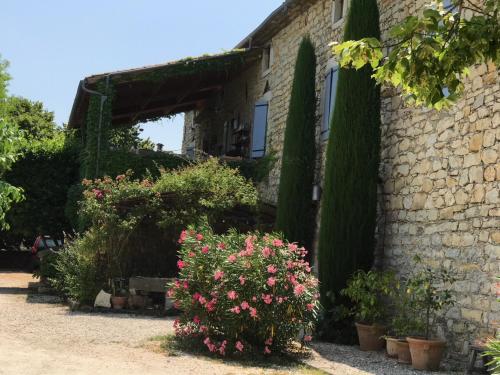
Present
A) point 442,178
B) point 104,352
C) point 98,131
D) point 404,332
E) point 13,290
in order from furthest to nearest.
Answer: point 13,290, point 98,131, point 442,178, point 404,332, point 104,352

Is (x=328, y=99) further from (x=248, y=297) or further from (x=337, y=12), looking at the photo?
(x=248, y=297)

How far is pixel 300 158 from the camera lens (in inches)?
454

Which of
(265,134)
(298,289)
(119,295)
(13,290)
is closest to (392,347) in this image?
(298,289)

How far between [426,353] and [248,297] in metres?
2.19

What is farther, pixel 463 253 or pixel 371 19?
pixel 371 19

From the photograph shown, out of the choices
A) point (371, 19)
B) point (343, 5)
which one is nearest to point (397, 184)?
point (371, 19)

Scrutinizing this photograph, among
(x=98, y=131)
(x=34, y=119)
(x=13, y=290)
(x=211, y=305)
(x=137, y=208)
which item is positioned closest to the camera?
(x=211, y=305)

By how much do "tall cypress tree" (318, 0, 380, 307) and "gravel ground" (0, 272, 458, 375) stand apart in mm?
1354

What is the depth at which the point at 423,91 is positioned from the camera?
12.4 ft

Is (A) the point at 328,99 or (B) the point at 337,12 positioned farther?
(B) the point at 337,12

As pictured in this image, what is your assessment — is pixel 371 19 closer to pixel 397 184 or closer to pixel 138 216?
pixel 397 184

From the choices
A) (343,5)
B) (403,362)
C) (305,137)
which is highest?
(343,5)

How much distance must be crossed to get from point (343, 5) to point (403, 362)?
23.6 ft

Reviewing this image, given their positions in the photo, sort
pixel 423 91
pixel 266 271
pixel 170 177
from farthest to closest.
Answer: pixel 170 177 → pixel 266 271 → pixel 423 91
